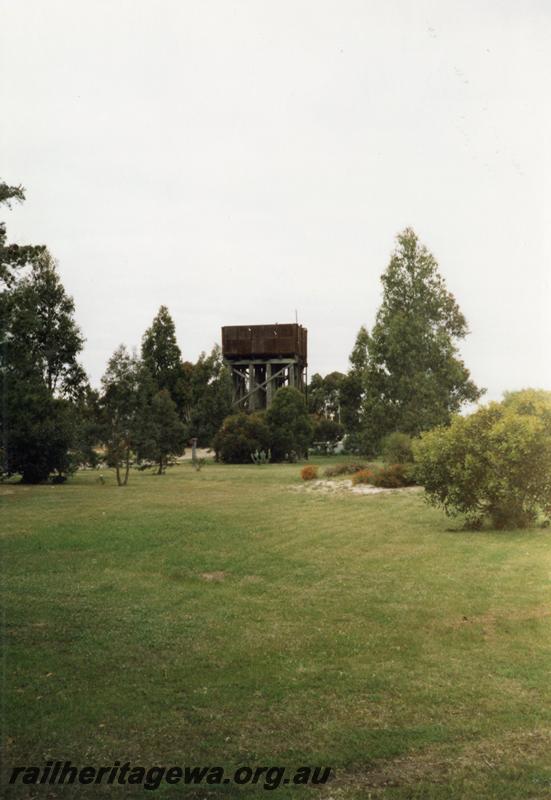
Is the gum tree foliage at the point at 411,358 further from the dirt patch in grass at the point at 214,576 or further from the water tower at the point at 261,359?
the dirt patch in grass at the point at 214,576

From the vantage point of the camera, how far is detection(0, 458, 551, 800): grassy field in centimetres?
617

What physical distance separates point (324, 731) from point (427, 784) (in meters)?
1.22

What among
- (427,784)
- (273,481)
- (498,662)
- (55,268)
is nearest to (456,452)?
(498,662)

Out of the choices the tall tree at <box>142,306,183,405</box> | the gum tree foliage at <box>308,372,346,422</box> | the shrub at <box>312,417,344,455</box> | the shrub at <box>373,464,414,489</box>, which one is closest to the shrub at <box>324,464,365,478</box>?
the shrub at <box>373,464,414,489</box>

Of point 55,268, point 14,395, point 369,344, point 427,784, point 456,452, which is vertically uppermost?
point 55,268

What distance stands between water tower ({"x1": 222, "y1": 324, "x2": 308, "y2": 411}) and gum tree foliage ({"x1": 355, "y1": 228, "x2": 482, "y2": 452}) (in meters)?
23.9

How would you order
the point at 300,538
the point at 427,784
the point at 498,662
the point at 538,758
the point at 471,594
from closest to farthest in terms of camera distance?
the point at 427,784 → the point at 538,758 → the point at 498,662 → the point at 471,594 → the point at 300,538

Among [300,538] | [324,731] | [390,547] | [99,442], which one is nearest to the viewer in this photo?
[324,731]

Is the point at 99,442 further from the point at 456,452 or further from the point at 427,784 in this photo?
the point at 427,784

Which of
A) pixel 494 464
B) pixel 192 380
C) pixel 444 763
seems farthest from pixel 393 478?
A: pixel 192 380

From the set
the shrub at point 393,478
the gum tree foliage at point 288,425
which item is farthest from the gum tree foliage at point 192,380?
the shrub at point 393,478

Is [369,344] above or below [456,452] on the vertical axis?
above

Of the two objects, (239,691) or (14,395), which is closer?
(239,691)

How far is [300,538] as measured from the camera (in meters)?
17.7
